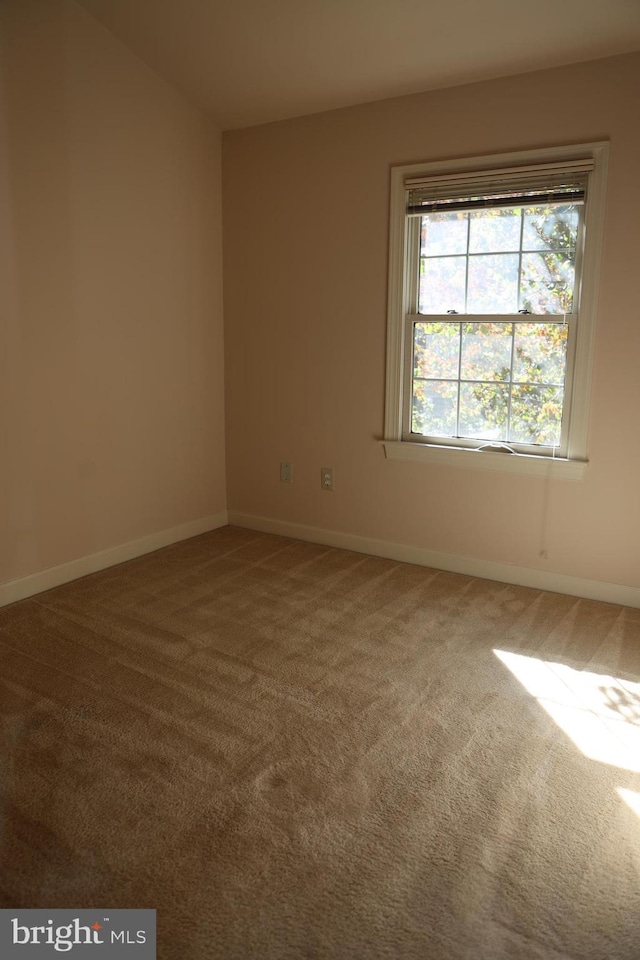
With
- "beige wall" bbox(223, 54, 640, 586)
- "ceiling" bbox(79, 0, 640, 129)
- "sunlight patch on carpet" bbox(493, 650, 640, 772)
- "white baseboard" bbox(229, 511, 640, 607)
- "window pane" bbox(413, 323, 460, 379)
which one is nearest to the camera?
"sunlight patch on carpet" bbox(493, 650, 640, 772)

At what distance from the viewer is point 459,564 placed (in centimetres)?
385

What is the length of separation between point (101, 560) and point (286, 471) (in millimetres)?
1238

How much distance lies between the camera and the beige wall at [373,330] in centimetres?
322

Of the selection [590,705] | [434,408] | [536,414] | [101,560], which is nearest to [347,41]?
[434,408]

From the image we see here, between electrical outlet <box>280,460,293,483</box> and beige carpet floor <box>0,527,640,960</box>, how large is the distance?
3.41 ft

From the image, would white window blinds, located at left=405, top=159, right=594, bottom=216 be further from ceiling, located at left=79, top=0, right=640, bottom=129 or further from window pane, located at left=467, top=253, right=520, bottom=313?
ceiling, located at left=79, top=0, right=640, bottom=129

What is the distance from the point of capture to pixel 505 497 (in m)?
3.65

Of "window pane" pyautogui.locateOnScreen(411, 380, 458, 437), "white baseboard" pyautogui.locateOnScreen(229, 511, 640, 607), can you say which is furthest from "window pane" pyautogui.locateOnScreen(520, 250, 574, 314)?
"white baseboard" pyautogui.locateOnScreen(229, 511, 640, 607)

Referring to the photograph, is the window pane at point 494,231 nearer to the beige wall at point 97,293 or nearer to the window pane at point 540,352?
the window pane at point 540,352

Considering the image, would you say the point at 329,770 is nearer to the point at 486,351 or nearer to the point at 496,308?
the point at 486,351

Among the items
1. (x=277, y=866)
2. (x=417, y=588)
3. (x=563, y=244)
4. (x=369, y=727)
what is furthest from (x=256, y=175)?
(x=277, y=866)

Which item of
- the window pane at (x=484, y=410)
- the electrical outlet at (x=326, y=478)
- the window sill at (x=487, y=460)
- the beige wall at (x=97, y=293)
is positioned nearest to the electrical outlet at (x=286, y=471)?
the electrical outlet at (x=326, y=478)

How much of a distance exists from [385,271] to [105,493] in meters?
1.94

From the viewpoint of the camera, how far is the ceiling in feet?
9.62
